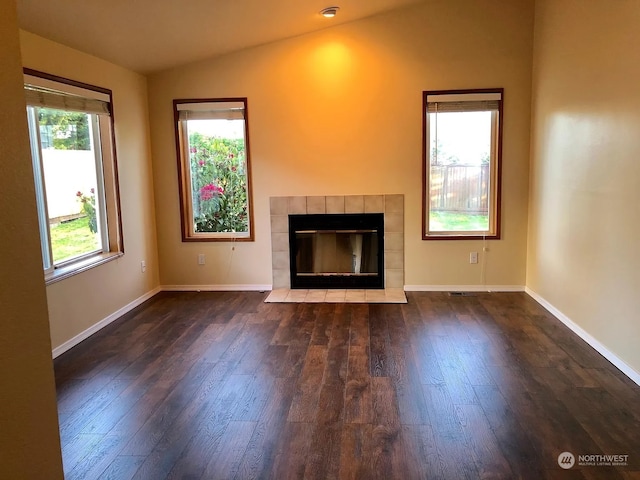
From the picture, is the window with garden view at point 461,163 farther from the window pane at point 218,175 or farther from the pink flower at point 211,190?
the pink flower at point 211,190

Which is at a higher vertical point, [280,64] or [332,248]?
[280,64]

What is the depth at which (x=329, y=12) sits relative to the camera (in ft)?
14.7

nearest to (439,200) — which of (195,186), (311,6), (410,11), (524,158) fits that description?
(524,158)

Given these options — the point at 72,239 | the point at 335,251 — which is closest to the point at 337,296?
the point at 335,251

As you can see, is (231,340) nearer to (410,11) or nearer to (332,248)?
(332,248)

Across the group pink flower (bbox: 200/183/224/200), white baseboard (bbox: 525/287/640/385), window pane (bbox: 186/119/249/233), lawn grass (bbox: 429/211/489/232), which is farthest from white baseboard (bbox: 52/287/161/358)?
white baseboard (bbox: 525/287/640/385)

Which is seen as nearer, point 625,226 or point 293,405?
point 293,405

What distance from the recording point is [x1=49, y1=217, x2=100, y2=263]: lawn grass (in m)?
3.90

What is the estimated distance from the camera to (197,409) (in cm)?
285

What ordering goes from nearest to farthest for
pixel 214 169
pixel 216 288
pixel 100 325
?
pixel 100 325 → pixel 214 169 → pixel 216 288

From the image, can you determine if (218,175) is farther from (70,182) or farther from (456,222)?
(456,222)

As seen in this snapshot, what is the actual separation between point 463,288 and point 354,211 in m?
1.43

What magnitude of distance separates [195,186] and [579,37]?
12.8 ft

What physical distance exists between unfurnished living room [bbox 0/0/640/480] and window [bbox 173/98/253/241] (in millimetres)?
25
